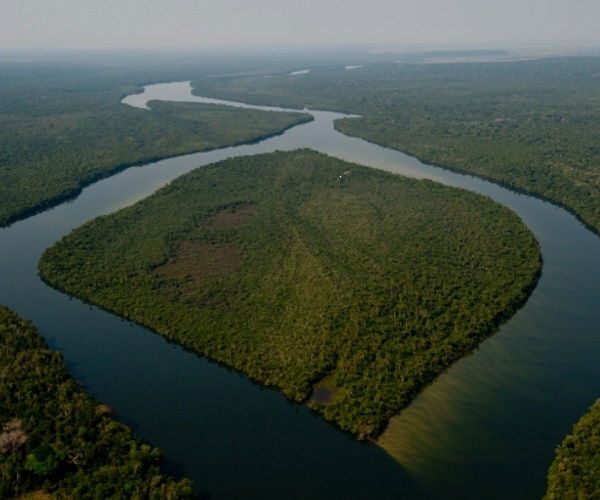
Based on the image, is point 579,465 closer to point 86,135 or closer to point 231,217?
point 231,217

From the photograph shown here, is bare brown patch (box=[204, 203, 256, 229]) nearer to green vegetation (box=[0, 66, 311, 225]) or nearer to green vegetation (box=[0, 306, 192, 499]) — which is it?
→ green vegetation (box=[0, 66, 311, 225])

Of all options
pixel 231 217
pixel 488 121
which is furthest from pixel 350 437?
pixel 488 121

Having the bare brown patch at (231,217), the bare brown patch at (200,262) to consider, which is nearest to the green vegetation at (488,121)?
the bare brown patch at (231,217)

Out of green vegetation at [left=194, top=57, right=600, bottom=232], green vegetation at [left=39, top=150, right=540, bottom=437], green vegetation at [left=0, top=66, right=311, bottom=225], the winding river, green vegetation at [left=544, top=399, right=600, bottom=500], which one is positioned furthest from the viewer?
green vegetation at [left=194, top=57, right=600, bottom=232]

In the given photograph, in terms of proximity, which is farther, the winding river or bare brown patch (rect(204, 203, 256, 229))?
bare brown patch (rect(204, 203, 256, 229))

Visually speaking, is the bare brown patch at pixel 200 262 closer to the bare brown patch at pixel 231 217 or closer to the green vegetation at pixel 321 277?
the green vegetation at pixel 321 277

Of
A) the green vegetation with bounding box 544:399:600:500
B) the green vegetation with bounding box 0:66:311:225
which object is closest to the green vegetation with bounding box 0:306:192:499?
the green vegetation with bounding box 544:399:600:500

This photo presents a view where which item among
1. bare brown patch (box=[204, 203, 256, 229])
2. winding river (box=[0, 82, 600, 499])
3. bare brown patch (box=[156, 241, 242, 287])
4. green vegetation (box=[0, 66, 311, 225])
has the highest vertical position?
green vegetation (box=[0, 66, 311, 225])

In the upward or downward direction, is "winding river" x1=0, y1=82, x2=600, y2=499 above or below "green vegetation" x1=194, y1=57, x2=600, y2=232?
below
